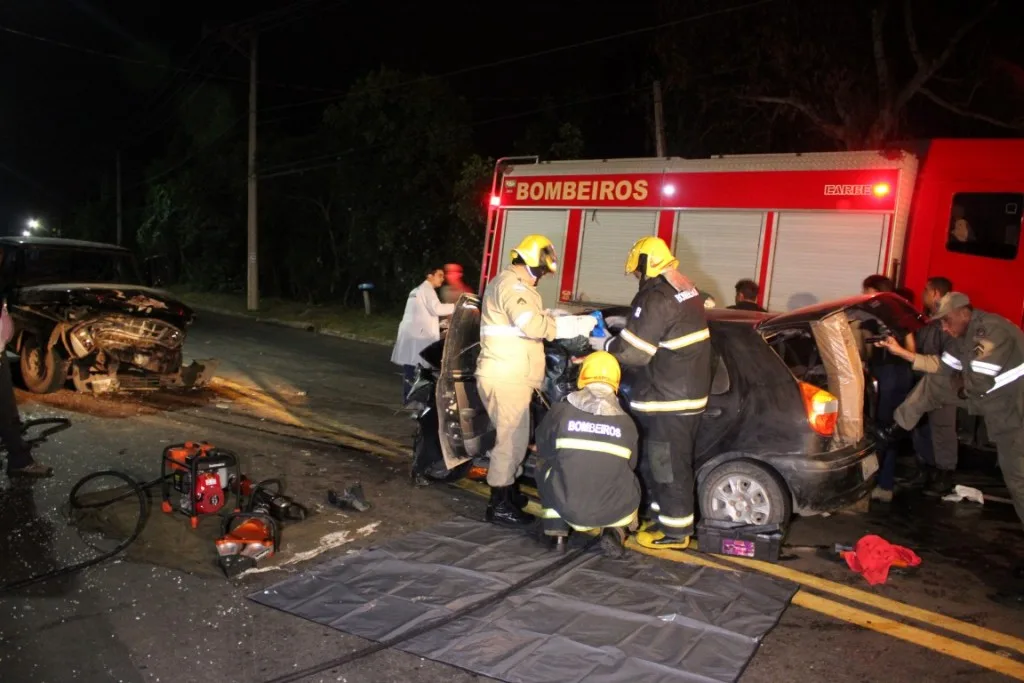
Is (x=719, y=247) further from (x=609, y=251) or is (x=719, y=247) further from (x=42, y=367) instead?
(x=42, y=367)

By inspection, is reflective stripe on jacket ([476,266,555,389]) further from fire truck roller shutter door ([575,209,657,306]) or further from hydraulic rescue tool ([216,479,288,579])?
fire truck roller shutter door ([575,209,657,306])

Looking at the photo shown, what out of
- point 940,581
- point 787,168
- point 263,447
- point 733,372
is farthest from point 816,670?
point 787,168

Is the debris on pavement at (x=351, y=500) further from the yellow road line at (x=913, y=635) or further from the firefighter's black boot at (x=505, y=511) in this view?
the yellow road line at (x=913, y=635)

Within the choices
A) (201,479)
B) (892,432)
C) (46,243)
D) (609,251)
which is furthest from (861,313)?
(46,243)

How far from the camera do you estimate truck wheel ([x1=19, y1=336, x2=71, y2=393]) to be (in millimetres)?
8664

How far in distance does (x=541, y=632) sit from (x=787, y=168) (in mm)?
6650

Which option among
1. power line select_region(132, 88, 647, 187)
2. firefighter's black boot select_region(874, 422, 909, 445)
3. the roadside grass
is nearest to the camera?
firefighter's black boot select_region(874, 422, 909, 445)

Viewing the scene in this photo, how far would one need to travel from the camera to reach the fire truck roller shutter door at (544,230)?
→ 35.8 ft

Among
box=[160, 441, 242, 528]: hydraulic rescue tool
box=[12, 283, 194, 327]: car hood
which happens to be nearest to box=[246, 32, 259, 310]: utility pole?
box=[12, 283, 194, 327]: car hood

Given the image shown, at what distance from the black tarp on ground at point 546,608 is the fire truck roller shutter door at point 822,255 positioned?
15.9 ft

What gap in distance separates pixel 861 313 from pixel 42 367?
8.05m

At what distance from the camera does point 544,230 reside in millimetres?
11117

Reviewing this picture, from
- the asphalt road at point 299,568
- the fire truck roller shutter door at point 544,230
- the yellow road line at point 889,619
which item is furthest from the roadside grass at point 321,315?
the yellow road line at point 889,619

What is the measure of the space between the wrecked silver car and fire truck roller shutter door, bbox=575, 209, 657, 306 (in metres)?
4.82
